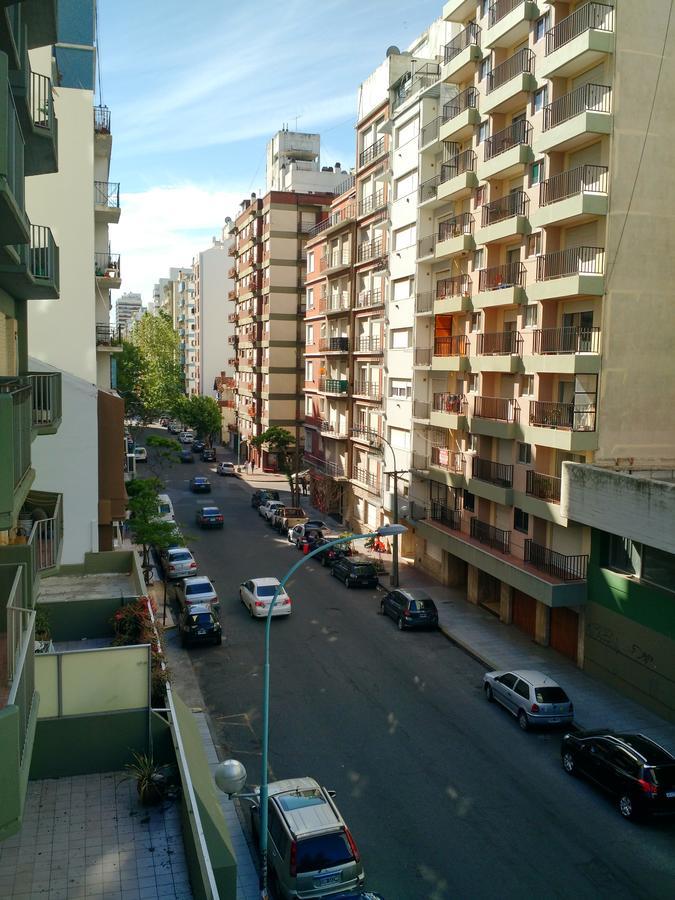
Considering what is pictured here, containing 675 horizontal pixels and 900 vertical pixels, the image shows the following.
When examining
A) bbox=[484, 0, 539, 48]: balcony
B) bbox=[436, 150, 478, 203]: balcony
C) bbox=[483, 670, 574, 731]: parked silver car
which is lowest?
bbox=[483, 670, 574, 731]: parked silver car

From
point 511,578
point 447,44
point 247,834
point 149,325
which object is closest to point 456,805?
point 247,834

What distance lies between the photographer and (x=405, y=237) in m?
42.3

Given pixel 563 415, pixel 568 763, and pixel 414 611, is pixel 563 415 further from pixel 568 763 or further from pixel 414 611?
pixel 568 763

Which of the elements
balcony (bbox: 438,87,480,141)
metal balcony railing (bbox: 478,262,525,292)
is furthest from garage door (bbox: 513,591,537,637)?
balcony (bbox: 438,87,480,141)

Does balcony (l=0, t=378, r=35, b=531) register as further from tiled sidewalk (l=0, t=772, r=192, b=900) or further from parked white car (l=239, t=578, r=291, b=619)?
parked white car (l=239, t=578, r=291, b=619)

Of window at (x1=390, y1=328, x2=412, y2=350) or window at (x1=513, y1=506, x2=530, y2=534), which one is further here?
window at (x1=390, y1=328, x2=412, y2=350)

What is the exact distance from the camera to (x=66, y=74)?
2858 cm

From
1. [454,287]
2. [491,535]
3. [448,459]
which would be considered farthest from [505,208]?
[491,535]

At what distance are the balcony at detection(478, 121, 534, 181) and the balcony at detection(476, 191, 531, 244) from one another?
3.22 ft

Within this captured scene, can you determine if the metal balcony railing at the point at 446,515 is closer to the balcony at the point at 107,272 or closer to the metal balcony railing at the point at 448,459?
the metal balcony railing at the point at 448,459

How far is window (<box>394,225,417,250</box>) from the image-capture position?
1624 inches

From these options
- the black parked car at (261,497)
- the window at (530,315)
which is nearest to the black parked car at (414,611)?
the window at (530,315)

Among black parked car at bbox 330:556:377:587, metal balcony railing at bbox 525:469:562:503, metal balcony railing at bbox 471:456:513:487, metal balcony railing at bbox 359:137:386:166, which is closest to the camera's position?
metal balcony railing at bbox 525:469:562:503

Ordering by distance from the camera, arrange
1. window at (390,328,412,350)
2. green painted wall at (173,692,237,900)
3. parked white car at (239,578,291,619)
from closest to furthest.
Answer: green painted wall at (173,692,237,900) → parked white car at (239,578,291,619) → window at (390,328,412,350)
